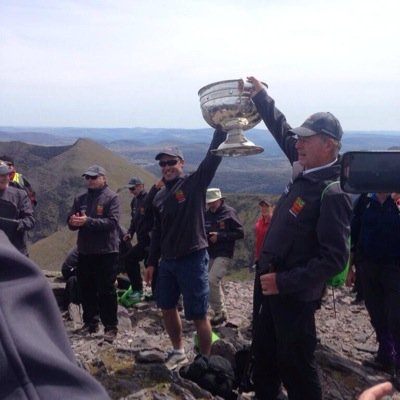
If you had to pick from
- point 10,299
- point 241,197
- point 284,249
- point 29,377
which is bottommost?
point 241,197

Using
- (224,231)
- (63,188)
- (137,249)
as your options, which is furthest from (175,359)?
(63,188)

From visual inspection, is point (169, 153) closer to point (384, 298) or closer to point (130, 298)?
point (384, 298)

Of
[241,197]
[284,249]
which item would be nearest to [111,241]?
[284,249]

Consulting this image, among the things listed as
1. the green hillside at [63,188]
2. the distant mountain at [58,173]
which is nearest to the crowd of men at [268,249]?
the green hillside at [63,188]

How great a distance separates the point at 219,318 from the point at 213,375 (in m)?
3.19

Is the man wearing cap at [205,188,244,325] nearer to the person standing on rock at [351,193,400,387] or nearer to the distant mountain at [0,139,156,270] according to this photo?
the person standing on rock at [351,193,400,387]

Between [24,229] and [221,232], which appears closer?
[24,229]

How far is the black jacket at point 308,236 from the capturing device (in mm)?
3689

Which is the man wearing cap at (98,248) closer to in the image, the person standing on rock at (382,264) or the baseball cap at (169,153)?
the baseball cap at (169,153)

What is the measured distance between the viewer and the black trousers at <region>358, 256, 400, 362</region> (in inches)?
234

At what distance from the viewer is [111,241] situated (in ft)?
22.6

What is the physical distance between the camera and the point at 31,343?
916mm

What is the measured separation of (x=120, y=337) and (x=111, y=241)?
124cm

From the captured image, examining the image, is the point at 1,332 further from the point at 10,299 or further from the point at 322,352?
the point at 322,352
